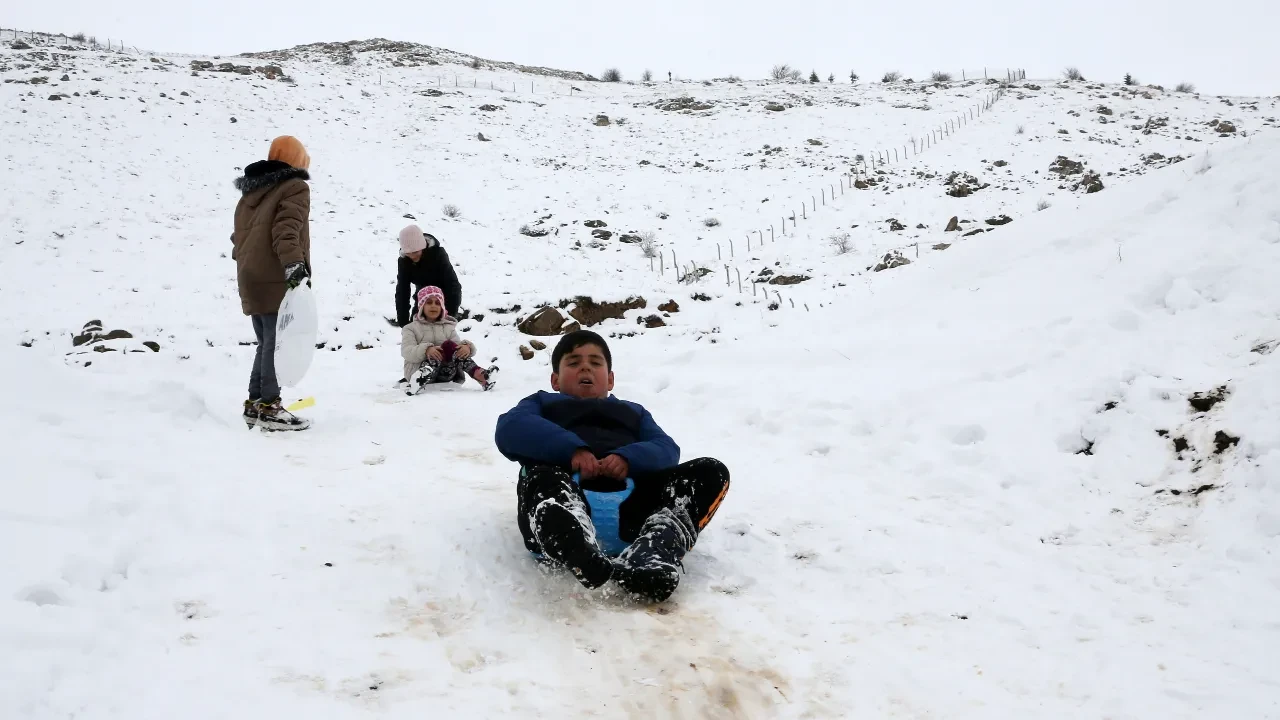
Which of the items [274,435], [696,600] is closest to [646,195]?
[274,435]

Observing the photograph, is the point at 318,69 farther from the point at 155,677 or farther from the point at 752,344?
the point at 155,677

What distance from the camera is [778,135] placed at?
2745 centimetres

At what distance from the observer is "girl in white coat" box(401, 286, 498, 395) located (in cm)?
746

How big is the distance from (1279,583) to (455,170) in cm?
2162

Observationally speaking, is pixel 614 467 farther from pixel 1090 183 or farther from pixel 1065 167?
pixel 1065 167

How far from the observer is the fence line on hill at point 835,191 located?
13.5 metres

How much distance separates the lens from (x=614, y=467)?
10.3 feet

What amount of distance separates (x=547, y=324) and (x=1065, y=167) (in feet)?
62.1

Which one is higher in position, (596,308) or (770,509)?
(596,308)

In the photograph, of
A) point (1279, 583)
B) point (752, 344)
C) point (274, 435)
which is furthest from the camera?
point (752, 344)

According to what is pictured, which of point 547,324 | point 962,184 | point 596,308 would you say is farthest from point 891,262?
point 962,184

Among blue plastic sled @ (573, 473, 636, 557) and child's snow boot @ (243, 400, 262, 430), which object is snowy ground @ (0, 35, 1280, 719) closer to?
child's snow boot @ (243, 400, 262, 430)

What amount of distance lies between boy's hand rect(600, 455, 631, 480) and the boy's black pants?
0.09m

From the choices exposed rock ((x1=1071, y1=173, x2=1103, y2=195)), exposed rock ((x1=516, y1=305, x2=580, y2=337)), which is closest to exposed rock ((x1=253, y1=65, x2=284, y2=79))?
exposed rock ((x1=516, y1=305, x2=580, y2=337))
